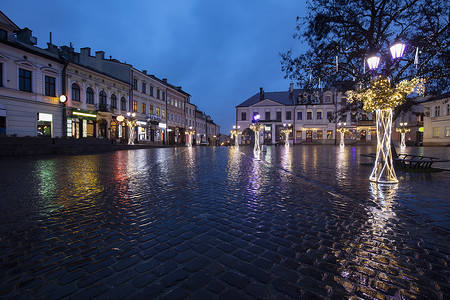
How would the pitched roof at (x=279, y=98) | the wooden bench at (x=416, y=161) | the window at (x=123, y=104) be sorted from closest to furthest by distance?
the wooden bench at (x=416, y=161)
the window at (x=123, y=104)
the pitched roof at (x=279, y=98)

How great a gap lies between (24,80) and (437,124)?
58.2m

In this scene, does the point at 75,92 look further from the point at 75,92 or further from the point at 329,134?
the point at 329,134

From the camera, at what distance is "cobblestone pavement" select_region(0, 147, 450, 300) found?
1.87 meters

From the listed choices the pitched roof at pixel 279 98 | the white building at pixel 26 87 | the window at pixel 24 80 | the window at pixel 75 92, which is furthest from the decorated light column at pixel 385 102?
the pitched roof at pixel 279 98

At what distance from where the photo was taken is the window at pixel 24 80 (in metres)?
21.2

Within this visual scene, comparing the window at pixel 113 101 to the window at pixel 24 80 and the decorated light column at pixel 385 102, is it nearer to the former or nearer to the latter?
the window at pixel 24 80

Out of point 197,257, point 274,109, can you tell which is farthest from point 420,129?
point 197,257

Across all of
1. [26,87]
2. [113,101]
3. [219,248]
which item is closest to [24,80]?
[26,87]

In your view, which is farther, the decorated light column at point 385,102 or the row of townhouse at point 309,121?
the row of townhouse at point 309,121

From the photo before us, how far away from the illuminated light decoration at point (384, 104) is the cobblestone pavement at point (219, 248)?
2617 millimetres

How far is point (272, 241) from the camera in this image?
8.82 ft

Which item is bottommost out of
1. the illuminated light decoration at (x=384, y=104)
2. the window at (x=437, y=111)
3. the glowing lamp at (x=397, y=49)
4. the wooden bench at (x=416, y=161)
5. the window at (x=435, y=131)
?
the wooden bench at (x=416, y=161)

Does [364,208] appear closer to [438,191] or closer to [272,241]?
[272,241]

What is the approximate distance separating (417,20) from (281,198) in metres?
9.75
